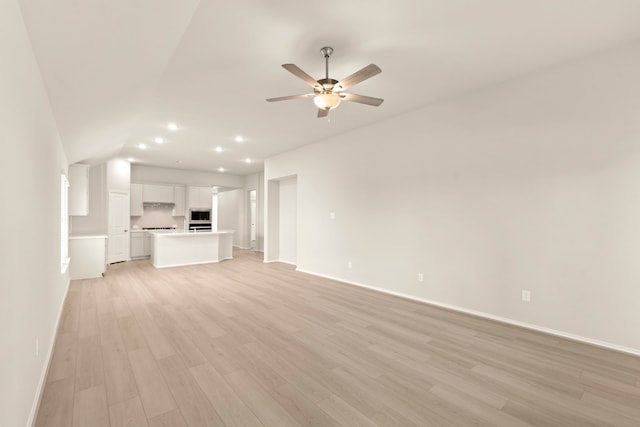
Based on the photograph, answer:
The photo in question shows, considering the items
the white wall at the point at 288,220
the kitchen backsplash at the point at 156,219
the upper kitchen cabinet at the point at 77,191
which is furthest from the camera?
the kitchen backsplash at the point at 156,219

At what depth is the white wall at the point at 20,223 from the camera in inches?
52.9

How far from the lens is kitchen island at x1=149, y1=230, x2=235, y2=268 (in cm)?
732

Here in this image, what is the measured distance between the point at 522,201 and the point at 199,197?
9.50 meters

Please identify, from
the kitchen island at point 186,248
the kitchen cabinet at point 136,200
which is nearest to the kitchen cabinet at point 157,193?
the kitchen cabinet at point 136,200

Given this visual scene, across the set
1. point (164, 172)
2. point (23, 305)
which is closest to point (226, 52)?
point (23, 305)

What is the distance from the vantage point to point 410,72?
3420mm

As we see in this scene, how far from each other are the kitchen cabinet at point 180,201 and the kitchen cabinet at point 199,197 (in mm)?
202

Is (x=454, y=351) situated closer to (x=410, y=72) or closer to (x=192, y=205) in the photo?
(x=410, y=72)

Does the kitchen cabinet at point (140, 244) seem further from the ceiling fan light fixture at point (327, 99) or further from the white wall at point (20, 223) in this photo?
the ceiling fan light fixture at point (327, 99)

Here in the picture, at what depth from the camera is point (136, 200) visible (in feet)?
29.9

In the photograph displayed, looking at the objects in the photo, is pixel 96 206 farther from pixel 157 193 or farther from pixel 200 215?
pixel 200 215

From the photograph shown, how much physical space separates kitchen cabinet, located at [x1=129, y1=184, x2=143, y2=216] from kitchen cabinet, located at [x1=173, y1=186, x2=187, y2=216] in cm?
103

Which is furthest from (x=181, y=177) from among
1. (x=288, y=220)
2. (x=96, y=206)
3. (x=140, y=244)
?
(x=288, y=220)

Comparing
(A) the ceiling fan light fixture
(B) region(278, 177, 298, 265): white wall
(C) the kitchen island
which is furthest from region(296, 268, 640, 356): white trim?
(C) the kitchen island
